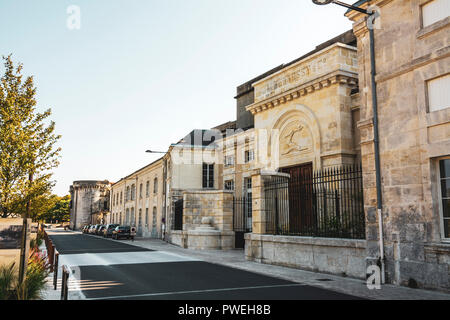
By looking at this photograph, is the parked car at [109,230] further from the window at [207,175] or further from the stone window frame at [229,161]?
the stone window frame at [229,161]

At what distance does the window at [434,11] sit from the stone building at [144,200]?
2424cm

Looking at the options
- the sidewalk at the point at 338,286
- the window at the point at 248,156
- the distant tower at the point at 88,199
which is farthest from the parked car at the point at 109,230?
the distant tower at the point at 88,199

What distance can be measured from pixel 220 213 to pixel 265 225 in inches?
266

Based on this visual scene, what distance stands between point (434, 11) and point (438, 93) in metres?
A: 1.86

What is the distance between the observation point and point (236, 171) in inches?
958

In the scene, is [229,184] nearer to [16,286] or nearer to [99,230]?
[16,286]

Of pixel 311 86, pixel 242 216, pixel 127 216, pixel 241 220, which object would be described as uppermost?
pixel 311 86

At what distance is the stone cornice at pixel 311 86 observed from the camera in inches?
582

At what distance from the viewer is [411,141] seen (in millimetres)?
8719

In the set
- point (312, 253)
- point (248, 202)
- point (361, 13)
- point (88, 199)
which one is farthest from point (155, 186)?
point (88, 199)

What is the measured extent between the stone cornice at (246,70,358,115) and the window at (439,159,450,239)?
286 inches

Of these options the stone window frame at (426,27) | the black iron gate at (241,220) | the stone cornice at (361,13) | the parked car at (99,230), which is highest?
the stone cornice at (361,13)

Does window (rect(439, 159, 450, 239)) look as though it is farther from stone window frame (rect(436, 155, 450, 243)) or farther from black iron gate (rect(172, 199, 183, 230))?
black iron gate (rect(172, 199, 183, 230))
